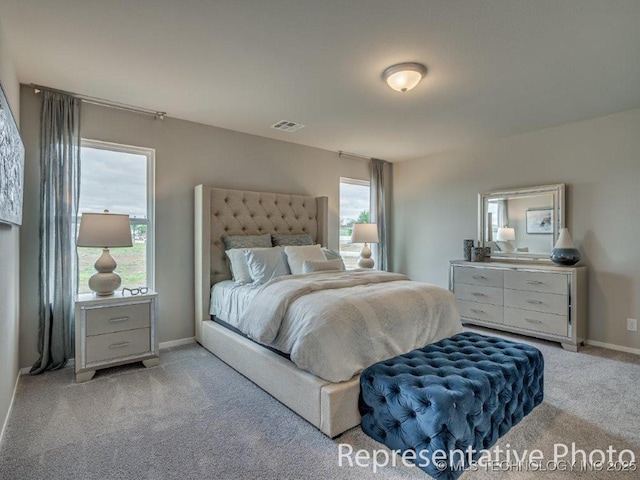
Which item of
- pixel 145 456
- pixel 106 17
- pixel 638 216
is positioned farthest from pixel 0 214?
pixel 638 216

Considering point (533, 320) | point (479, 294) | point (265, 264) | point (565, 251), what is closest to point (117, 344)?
point (265, 264)

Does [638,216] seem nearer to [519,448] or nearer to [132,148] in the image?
[519,448]

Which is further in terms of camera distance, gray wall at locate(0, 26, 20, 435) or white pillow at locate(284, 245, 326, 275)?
white pillow at locate(284, 245, 326, 275)

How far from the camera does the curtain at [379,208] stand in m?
5.60

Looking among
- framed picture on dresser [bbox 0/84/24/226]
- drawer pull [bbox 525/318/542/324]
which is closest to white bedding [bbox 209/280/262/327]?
framed picture on dresser [bbox 0/84/24/226]

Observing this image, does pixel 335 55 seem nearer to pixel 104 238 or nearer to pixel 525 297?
pixel 104 238

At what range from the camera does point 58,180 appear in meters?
2.97

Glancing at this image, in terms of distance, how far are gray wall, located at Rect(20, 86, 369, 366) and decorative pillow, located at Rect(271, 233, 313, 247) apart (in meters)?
0.70

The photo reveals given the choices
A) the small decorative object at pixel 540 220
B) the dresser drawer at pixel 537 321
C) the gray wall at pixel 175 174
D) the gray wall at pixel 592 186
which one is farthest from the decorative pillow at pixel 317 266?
the small decorative object at pixel 540 220

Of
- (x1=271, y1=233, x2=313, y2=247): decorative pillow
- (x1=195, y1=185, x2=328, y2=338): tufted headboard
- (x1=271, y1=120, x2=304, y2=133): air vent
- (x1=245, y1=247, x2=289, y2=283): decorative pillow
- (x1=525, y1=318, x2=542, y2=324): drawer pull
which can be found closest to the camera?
(x1=245, y1=247, x2=289, y2=283): decorative pillow

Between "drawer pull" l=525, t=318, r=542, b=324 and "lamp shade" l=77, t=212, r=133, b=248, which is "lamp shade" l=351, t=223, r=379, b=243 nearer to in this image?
"drawer pull" l=525, t=318, r=542, b=324

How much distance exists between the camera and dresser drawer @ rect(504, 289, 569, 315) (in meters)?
3.59

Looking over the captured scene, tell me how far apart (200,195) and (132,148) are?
2.62 ft

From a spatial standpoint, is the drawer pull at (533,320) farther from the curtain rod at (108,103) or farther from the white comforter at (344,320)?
the curtain rod at (108,103)
